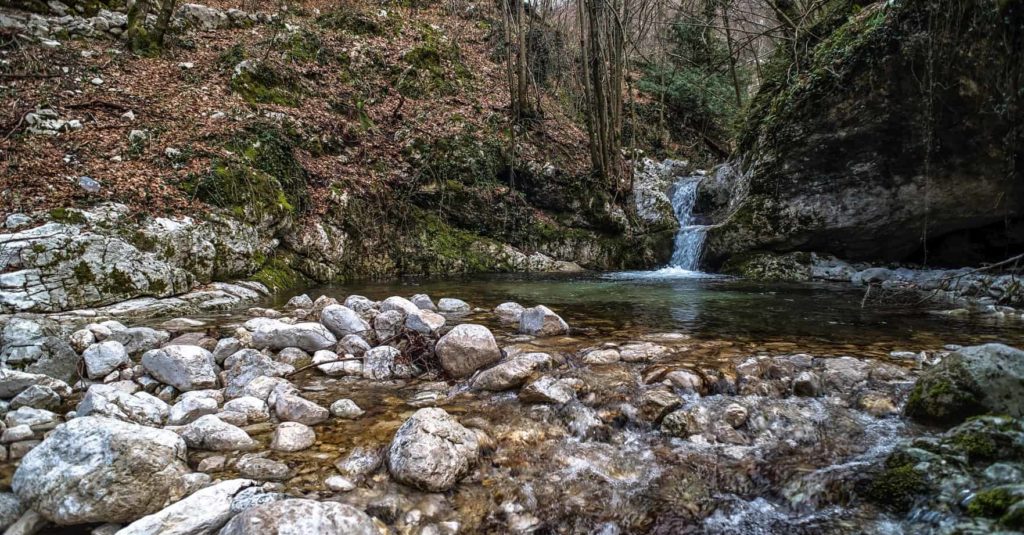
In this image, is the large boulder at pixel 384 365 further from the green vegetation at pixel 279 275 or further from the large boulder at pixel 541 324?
the green vegetation at pixel 279 275

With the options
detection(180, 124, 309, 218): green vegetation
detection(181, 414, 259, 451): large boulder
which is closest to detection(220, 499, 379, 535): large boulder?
detection(181, 414, 259, 451): large boulder

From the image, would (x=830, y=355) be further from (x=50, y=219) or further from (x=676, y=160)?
(x=676, y=160)

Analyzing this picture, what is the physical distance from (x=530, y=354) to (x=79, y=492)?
238cm

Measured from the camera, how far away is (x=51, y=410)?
271cm

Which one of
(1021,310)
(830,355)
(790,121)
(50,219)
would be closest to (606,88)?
(790,121)

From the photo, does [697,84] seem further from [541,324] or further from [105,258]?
[105,258]

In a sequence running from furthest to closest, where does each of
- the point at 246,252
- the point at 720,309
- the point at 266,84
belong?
the point at 266,84 → the point at 246,252 → the point at 720,309

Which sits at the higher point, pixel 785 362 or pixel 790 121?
pixel 790 121

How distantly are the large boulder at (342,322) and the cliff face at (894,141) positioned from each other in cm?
715

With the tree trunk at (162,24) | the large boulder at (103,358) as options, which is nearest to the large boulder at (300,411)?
the large boulder at (103,358)

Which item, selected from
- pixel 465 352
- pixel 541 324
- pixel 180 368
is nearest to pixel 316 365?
pixel 180 368

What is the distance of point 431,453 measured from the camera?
210 centimetres

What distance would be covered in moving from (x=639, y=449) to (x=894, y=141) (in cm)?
765

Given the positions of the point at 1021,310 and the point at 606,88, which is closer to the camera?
the point at 1021,310
